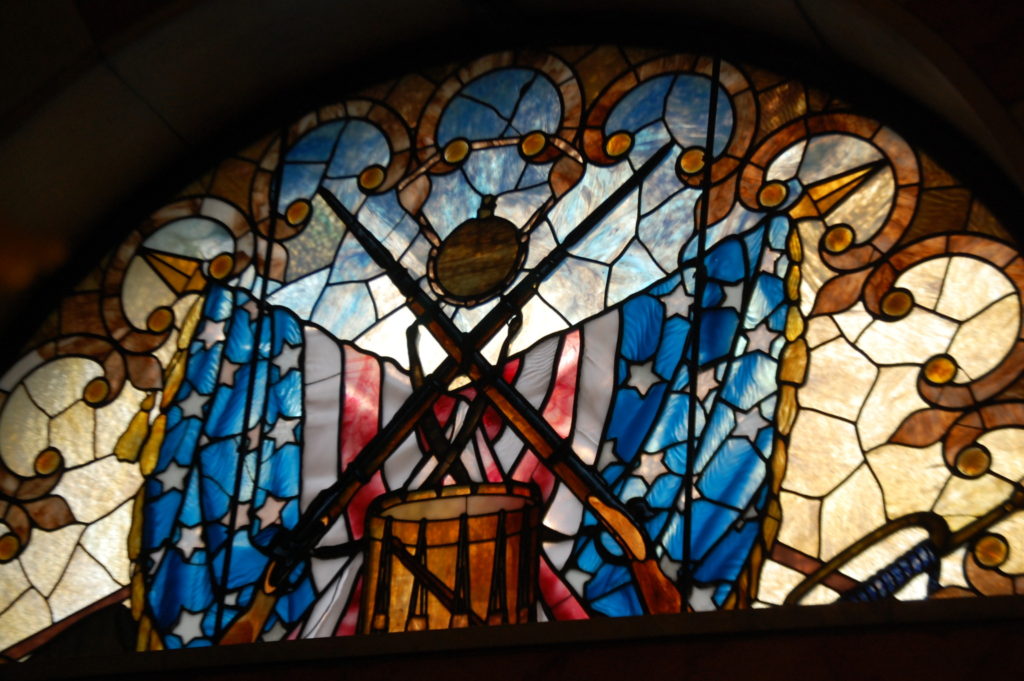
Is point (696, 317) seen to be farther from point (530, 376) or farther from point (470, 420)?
point (470, 420)

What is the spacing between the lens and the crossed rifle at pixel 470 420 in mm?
2770

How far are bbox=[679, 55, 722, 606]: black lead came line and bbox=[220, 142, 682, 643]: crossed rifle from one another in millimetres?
69

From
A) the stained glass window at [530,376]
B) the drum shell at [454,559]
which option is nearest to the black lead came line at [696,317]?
the stained glass window at [530,376]

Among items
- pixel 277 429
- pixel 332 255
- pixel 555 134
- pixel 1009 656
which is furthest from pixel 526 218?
pixel 1009 656

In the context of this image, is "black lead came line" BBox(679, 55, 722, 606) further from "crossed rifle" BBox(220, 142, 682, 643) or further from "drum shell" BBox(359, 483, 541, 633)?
"drum shell" BBox(359, 483, 541, 633)

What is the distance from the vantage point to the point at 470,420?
118 inches

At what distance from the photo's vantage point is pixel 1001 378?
8.48 feet

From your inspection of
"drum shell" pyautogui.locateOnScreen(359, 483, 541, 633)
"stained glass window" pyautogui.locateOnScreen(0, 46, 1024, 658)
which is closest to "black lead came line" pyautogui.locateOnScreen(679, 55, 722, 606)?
"stained glass window" pyautogui.locateOnScreen(0, 46, 1024, 658)

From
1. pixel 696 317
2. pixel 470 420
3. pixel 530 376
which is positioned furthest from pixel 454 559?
pixel 696 317

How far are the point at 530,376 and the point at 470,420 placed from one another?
0.52ft

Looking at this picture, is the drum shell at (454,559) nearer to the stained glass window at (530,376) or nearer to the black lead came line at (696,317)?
the stained glass window at (530,376)

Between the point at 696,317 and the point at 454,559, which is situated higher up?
the point at 696,317

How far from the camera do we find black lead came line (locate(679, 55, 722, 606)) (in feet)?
8.83

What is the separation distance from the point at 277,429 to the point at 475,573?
0.66m
